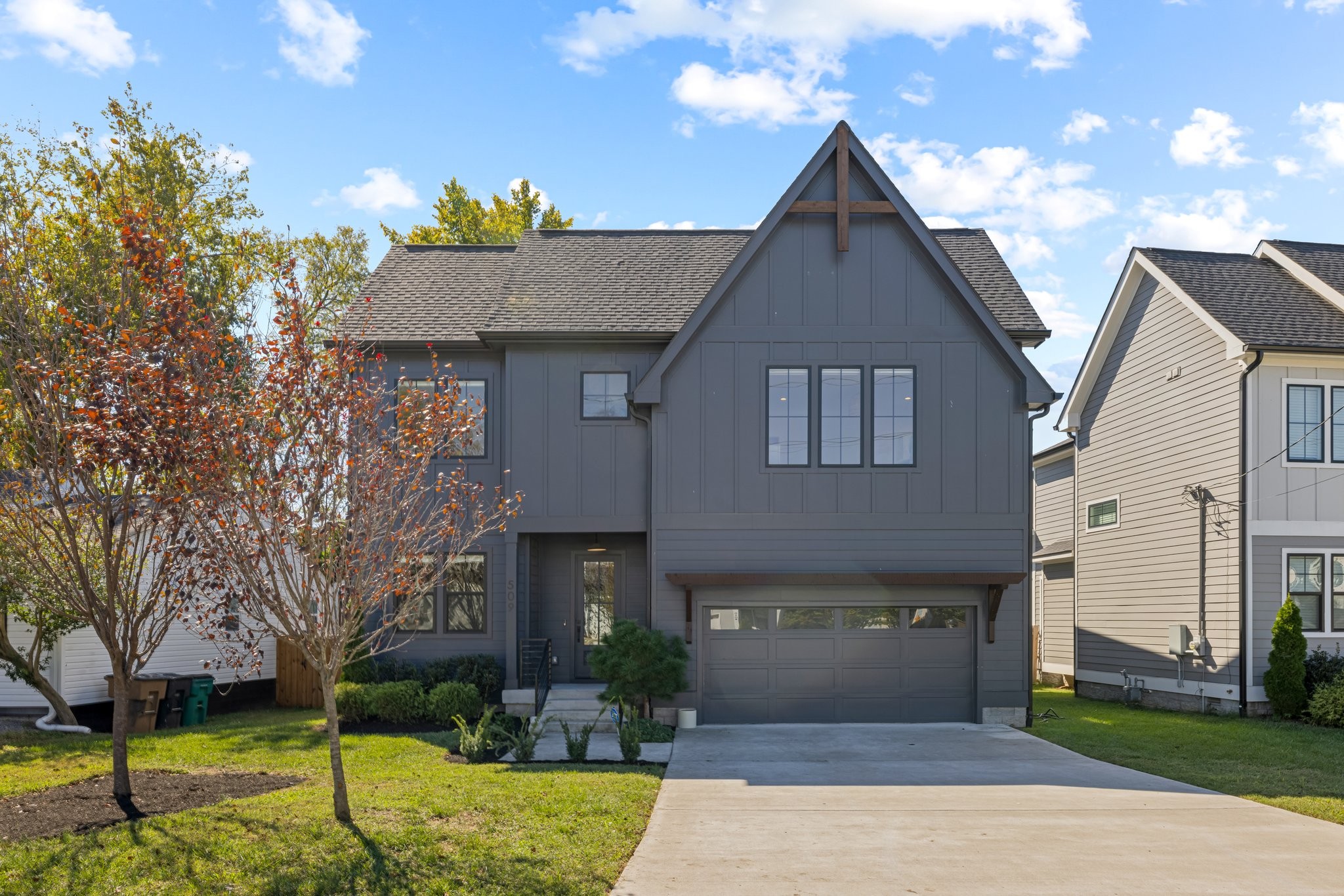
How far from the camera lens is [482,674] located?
17328 millimetres

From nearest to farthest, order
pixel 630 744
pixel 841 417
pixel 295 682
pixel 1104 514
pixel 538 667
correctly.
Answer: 1. pixel 630 744
2. pixel 841 417
3. pixel 538 667
4. pixel 295 682
5. pixel 1104 514

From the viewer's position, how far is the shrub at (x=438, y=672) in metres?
17.1

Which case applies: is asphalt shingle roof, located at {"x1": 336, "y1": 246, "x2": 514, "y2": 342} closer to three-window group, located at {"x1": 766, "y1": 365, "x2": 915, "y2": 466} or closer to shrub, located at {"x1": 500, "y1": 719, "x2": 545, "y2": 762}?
three-window group, located at {"x1": 766, "y1": 365, "x2": 915, "y2": 466}

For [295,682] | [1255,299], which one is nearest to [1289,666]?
[1255,299]

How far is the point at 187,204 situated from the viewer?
933 inches

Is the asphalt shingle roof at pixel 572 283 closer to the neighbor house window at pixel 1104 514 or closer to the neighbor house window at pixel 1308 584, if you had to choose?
the neighbor house window at pixel 1308 584

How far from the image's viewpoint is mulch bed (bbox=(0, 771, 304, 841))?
29.0 feet

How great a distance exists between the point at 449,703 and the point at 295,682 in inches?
208

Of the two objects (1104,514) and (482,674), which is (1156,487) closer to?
(1104,514)

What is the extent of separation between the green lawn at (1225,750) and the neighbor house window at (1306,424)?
4412 mm

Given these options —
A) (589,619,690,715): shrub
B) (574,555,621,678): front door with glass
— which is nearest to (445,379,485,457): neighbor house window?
(574,555,621,678): front door with glass

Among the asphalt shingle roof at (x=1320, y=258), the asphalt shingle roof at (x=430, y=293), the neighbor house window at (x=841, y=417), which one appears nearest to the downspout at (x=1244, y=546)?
the asphalt shingle roof at (x=1320, y=258)

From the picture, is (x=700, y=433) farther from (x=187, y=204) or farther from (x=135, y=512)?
(x=187, y=204)

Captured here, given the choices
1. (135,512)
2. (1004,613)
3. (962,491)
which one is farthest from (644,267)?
(135,512)
